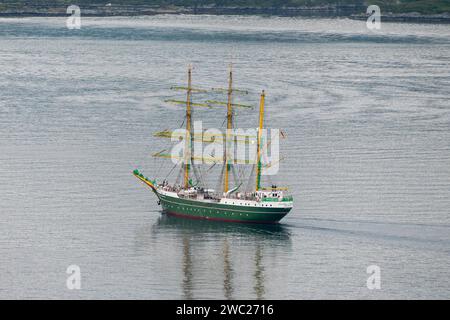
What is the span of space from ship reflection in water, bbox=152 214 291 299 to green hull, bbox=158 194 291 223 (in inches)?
27.5

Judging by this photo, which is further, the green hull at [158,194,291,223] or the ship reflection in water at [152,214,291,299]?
the green hull at [158,194,291,223]

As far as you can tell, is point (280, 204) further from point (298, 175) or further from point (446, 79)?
point (446, 79)

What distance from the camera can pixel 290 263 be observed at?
280 feet

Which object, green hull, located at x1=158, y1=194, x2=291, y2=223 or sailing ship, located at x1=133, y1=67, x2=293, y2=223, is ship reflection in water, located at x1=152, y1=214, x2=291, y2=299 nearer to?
green hull, located at x1=158, y1=194, x2=291, y2=223

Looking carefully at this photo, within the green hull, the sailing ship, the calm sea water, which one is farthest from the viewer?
the green hull

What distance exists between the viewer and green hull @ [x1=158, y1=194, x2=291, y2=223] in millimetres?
96438

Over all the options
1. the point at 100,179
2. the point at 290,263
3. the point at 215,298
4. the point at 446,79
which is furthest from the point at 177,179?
the point at 446,79

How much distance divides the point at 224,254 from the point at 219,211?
1090 cm

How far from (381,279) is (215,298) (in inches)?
510

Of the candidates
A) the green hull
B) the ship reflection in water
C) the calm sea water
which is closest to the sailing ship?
the green hull

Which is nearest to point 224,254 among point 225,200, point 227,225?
point 227,225

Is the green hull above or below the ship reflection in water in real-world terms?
above
